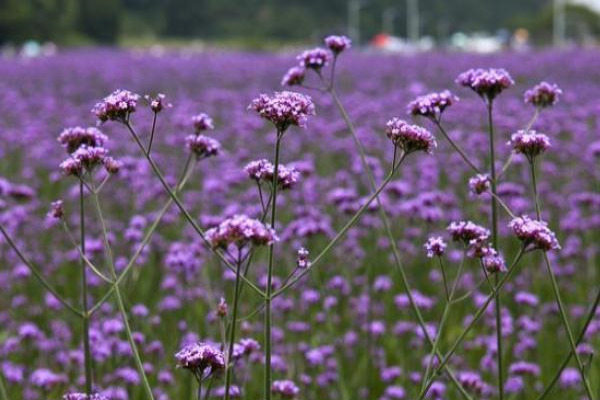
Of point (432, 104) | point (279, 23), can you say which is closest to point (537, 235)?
point (432, 104)

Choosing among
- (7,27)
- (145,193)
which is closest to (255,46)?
(7,27)

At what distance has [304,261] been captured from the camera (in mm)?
1847

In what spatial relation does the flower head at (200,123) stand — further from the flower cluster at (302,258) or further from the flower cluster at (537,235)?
the flower cluster at (537,235)

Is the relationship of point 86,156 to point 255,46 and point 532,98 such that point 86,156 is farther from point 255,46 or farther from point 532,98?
point 255,46

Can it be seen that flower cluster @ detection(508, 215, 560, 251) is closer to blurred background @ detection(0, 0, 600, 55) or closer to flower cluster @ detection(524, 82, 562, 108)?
flower cluster @ detection(524, 82, 562, 108)

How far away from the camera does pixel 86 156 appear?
219cm

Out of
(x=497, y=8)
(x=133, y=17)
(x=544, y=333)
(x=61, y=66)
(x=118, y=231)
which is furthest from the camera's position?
(x=497, y=8)

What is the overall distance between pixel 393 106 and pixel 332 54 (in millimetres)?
7781

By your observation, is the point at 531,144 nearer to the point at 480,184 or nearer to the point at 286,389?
the point at 480,184

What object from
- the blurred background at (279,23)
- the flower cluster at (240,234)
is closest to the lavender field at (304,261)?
the flower cluster at (240,234)

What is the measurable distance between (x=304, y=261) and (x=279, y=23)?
7544 centimetres

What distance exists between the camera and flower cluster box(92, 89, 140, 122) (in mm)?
1991

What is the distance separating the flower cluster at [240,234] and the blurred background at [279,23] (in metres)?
27.4

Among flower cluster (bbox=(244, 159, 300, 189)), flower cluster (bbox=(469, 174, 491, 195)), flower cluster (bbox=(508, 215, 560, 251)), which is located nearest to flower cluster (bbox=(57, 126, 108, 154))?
flower cluster (bbox=(244, 159, 300, 189))
